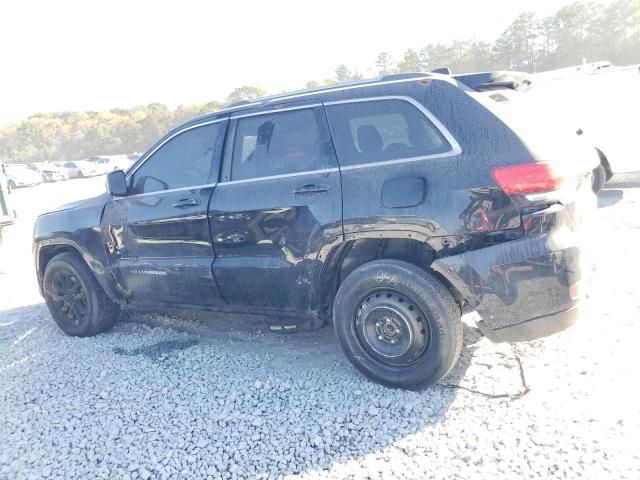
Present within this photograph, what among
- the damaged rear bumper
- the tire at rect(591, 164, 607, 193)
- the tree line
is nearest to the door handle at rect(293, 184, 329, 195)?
the damaged rear bumper

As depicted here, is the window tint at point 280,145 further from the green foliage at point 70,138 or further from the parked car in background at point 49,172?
the green foliage at point 70,138

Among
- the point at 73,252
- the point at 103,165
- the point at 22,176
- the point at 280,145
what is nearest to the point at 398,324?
the point at 280,145

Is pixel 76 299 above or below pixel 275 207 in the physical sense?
below

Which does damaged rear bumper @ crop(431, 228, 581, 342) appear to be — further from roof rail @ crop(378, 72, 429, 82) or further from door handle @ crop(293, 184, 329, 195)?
roof rail @ crop(378, 72, 429, 82)

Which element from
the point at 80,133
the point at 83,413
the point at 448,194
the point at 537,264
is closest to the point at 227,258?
the point at 83,413

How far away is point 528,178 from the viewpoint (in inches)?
107

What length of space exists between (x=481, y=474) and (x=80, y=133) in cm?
7100

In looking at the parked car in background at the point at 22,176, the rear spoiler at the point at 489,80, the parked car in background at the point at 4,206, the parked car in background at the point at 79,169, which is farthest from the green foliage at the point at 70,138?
the rear spoiler at the point at 489,80

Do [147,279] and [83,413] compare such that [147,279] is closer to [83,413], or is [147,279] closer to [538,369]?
[83,413]

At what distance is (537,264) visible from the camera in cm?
273

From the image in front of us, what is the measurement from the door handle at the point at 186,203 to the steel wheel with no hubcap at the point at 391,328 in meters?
1.50

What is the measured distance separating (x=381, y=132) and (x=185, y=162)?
169cm

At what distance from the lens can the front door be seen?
3816 millimetres

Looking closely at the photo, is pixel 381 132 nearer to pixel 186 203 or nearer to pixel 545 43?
pixel 186 203
